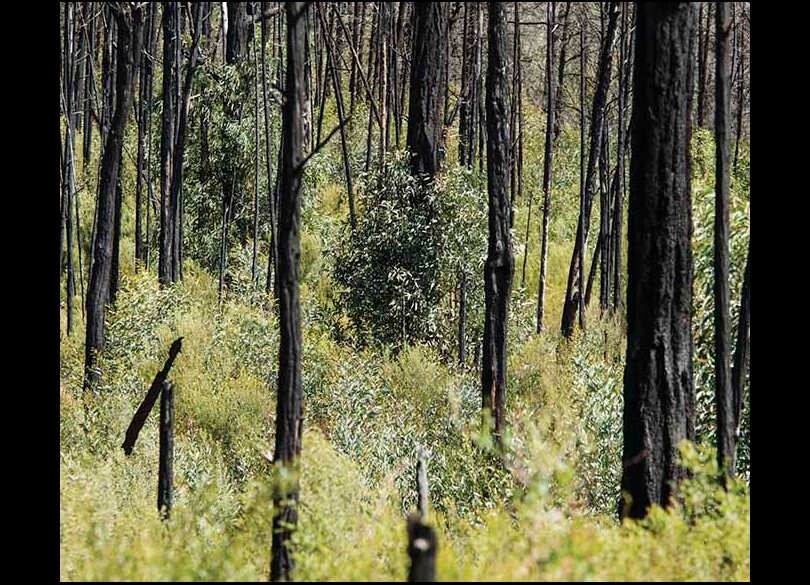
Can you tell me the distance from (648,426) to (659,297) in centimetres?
90

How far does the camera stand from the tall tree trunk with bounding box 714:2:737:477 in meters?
7.10

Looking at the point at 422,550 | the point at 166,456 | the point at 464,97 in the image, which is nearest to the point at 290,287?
the point at 166,456

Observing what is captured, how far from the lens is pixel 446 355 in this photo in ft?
51.5

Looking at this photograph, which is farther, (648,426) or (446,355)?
(446,355)

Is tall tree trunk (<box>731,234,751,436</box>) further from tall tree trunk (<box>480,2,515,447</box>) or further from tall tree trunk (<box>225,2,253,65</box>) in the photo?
tall tree trunk (<box>225,2,253,65</box>)

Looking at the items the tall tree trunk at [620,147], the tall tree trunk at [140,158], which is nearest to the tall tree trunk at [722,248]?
the tall tree trunk at [620,147]

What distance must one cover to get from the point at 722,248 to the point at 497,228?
169 inches

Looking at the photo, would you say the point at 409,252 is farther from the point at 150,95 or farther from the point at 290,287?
the point at 290,287

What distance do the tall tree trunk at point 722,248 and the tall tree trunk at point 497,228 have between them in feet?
13.5

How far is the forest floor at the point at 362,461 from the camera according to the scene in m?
5.30

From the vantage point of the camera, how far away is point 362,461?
33.2ft

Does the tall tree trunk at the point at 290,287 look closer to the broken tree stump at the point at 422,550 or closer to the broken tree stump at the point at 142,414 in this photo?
the broken tree stump at the point at 422,550
